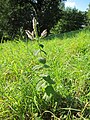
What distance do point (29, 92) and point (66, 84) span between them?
0.37 m

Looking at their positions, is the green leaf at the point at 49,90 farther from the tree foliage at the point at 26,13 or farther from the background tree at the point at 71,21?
the background tree at the point at 71,21

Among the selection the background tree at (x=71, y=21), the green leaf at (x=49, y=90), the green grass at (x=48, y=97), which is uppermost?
the green leaf at (x=49, y=90)

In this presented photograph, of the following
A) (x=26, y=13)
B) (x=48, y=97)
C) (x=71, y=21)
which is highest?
(x=26, y=13)

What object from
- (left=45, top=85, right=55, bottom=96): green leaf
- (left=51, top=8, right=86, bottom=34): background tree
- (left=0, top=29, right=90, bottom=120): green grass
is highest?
(left=45, top=85, right=55, bottom=96): green leaf

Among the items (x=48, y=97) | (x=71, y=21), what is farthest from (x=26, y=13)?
(x=48, y=97)

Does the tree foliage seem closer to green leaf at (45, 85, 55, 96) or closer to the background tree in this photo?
the background tree

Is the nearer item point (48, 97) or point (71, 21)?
point (48, 97)

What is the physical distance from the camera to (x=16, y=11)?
28.5 metres

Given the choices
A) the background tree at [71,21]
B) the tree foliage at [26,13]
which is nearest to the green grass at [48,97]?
the tree foliage at [26,13]

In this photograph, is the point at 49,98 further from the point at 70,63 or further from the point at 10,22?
the point at 10,22

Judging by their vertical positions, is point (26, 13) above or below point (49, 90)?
above

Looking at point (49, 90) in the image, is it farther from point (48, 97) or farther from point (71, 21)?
point (71, 21)

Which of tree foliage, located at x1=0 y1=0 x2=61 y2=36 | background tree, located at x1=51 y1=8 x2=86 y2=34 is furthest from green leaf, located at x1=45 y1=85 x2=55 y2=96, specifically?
background tree, located at x1=51 y1=8 x2=86 y2=34

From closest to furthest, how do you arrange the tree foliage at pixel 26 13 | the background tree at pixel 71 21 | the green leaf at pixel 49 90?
the green leaf at pixel 49 90
the tree foliage at pixel 26 13
the background tree at pixel 71 21
